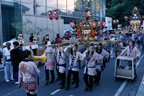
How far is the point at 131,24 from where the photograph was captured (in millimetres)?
21578

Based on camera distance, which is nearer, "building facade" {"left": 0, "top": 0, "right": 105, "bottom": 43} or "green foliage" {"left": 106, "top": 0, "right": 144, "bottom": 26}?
"building facade" {"left": 0, "top": 0, "right": 105, "bottom": 43}

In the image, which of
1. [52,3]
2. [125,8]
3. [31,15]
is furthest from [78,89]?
[125,8]

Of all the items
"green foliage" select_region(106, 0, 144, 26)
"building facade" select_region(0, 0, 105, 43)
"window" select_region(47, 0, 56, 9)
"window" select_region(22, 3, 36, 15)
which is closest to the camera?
"building facade" select_region(0, 0, 105, 43)

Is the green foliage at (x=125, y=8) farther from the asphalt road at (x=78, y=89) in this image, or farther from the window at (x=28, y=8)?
the asphalt road at (x=78, y=89)

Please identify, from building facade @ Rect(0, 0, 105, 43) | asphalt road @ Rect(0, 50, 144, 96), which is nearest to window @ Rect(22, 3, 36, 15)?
building facade @ Rect(0, 0, 105, 43)

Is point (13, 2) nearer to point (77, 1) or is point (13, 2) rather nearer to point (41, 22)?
point (41, 22)

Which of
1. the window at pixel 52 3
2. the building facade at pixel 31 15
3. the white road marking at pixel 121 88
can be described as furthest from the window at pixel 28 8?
the white road marking at pixel 121 88

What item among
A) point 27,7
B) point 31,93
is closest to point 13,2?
point 27,7

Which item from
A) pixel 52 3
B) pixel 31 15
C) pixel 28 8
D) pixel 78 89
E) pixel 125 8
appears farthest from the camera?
pixel 125 8

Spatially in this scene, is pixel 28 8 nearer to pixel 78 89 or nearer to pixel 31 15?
pixel 31 15

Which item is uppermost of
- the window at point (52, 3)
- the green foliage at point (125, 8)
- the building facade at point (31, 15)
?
the green foliage at point (125, 8)

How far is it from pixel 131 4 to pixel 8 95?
4422 centimetres

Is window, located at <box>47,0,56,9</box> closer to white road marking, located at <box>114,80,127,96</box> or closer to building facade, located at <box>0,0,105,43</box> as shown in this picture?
building facade, located at <box>0,0,105,43</box>

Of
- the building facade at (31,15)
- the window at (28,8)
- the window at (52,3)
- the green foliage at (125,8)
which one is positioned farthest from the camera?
the green foliage at (125,8)
